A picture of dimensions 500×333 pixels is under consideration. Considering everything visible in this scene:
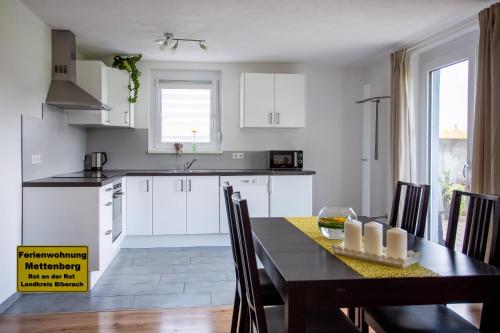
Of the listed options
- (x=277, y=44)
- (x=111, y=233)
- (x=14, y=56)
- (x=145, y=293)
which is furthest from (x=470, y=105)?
(x=14, y=56)

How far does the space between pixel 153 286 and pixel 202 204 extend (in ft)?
4.81

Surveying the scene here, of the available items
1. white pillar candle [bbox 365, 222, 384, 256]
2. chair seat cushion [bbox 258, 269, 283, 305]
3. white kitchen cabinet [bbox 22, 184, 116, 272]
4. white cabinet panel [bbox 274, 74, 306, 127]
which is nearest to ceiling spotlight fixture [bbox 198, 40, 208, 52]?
white cabinet panel [bbox 274, 74, 306, 127]

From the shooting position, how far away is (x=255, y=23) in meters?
3.84

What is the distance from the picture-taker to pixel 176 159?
5.43 meters

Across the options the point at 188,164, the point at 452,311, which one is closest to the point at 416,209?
the point at 452,311

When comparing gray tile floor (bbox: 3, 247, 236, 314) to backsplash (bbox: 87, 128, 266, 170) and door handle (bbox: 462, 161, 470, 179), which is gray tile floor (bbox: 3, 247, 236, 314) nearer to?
backsplash (bbox: 87, 128, 266, 170)

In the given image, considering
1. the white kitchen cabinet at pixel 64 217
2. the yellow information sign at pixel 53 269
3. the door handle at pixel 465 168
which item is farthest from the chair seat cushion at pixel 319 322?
the door handle at pixel 465 168

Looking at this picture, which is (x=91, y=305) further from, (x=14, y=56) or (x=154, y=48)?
(x=154, y=48)

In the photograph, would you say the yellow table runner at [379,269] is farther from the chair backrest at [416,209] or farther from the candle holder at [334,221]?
the chair backrest at [416,209]

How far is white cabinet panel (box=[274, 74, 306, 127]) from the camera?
520 cm

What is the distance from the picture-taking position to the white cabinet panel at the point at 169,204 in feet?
15.6

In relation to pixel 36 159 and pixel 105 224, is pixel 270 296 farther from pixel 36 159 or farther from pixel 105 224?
pixel 36 159

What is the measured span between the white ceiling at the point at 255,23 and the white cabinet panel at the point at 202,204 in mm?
1517

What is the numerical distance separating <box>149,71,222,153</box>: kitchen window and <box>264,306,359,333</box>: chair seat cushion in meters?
3.81
